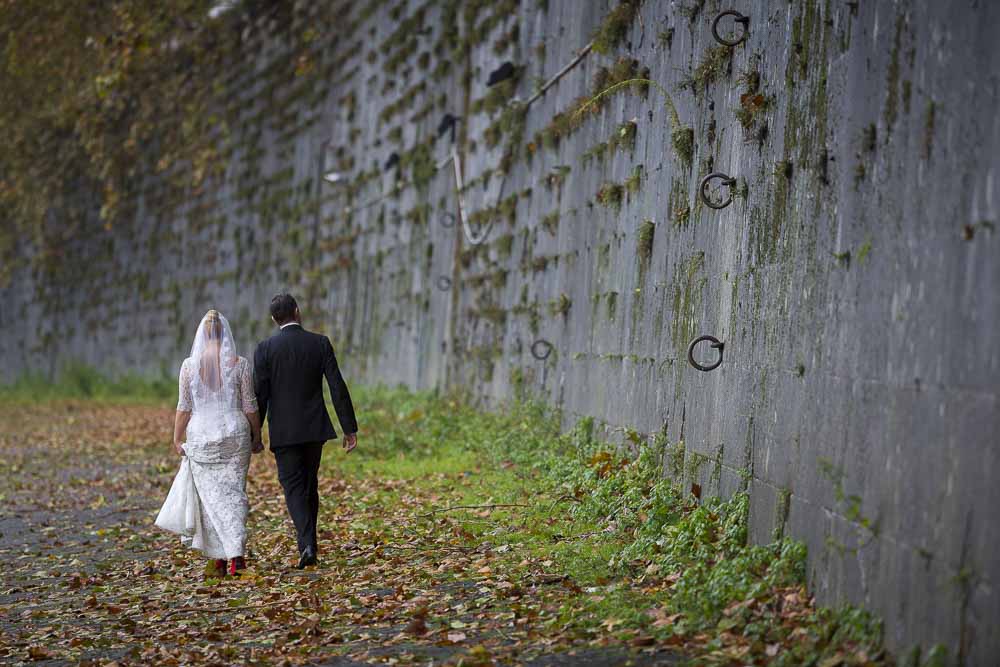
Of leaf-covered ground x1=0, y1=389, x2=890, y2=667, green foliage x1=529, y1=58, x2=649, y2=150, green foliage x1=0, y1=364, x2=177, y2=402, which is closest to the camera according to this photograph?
leaf-covered ground x1=0, y1=389, x2=890, y2=667

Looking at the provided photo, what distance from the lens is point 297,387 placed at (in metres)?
7.99

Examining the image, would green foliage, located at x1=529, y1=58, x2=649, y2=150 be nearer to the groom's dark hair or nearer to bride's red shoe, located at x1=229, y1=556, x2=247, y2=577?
the groom's dark hair

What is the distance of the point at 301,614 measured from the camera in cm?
655

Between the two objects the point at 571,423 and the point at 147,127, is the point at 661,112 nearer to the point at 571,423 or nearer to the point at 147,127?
the point at 571,423

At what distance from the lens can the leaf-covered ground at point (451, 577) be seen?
5387 mm

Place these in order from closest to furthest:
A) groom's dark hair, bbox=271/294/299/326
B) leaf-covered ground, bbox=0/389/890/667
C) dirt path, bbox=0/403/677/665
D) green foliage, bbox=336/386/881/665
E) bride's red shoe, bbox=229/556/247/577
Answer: green foliage, bbox=336/386/881/665 → leaf-covered ground, bbox=0/389/890/667 → dirt path, bbox=0/403/677/665 → bride's red shoe, bbox=229/556/247/577 → groom's dark hair, bbox=271/294/299/326

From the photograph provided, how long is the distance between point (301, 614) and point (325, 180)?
15848mm

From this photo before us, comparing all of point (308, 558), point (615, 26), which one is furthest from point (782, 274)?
point (615, 26)

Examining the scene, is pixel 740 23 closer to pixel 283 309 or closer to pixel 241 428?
pixel 283 309

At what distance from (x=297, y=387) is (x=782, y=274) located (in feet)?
10.6

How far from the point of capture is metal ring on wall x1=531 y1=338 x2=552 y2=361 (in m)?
11.8

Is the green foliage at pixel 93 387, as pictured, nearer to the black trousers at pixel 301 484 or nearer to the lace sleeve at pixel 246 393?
the lace sleeve at pixel 246 393

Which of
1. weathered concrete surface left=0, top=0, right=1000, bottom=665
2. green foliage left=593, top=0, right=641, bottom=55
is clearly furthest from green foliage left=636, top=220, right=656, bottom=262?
green foliage left=593, top=0, right=641, bottom=55

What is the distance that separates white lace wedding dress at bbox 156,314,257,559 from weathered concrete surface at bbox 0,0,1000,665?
2.66m
